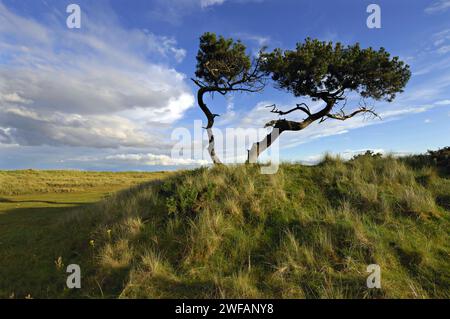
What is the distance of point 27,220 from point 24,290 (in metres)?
8.32

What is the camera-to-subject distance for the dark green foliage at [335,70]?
643 inches

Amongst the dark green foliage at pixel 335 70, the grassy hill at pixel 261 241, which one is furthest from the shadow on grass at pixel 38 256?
the dark green foliage at pixel 335 70

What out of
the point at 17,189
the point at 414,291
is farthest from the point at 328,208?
the point at 17,189

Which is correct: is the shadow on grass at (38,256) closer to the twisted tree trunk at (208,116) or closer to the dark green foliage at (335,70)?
the twisted tree trunk at (208,116)

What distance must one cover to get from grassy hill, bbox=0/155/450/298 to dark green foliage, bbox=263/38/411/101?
24.7ft

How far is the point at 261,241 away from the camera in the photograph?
24.6ft

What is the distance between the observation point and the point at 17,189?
93.8ft

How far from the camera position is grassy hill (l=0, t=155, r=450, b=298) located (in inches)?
225

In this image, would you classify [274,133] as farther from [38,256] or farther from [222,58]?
[38,256]

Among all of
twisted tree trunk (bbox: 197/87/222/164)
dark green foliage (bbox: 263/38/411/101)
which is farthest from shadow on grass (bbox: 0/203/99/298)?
dark green foliage (bbox: 263/38/411/101)

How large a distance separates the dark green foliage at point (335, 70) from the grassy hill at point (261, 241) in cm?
752

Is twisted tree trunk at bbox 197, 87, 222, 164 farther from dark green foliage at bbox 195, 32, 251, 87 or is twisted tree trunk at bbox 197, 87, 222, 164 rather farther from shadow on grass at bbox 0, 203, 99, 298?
shadow on grass at bbox 0, 203, 99, 298

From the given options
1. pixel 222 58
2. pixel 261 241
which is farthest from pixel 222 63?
pixel 261 241
